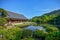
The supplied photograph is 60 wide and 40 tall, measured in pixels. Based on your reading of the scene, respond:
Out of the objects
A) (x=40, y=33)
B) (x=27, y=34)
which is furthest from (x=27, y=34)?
(x=40, y=33)

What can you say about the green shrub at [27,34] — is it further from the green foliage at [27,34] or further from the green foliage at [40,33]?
the green foliage at [40,33]

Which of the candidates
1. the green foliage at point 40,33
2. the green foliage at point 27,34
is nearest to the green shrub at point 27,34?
the green foliage at point 27,34

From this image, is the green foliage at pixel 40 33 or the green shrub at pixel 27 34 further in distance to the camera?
the green shrub at pixel 27 34

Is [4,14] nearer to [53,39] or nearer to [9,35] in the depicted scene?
[9,35]

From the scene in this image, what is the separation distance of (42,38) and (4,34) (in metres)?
2.32

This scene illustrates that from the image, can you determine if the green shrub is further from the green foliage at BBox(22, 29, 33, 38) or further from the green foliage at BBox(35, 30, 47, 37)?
the green foliage at BBox(35, 30, 47, 37)

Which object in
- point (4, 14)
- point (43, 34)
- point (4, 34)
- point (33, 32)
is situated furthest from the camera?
point (4, 14)

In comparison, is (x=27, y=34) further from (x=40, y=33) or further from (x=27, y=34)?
(x=40, y=33)

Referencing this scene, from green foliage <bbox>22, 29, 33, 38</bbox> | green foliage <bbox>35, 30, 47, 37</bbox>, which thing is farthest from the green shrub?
green foliage <bbox>35, 30, 47, 37</bbox>

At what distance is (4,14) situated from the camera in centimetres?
1576

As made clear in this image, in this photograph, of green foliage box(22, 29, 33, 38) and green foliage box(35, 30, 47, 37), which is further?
green foliage box(22, 29, 33, 38)

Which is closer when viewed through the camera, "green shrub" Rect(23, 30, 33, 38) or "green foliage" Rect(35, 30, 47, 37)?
"green foliage" Rect(35, 30, 47, 37)

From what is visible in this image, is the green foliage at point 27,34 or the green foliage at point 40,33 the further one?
the green foliage at point 27,34

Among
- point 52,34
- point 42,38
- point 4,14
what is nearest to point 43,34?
point 42,38
